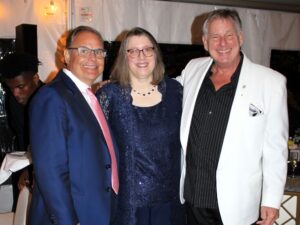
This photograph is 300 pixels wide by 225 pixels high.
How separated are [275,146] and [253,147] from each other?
0.11 m

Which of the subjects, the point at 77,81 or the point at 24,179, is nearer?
the point at 77,81

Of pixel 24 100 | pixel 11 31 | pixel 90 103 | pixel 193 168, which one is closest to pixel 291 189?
pixel 193 168

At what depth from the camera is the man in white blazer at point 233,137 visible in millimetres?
1699

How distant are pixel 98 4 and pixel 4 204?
2.27 m

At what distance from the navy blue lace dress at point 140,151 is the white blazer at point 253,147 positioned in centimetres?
29

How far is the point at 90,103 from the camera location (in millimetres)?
1663

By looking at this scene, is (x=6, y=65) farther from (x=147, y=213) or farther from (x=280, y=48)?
(x=280, y=48)

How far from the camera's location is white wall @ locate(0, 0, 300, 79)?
3.60 m

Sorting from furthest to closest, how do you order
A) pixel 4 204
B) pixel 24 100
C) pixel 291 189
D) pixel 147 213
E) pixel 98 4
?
pixel 98 4, pixel 4 204, pixel 291 189, pixel 24 100, pixel 147 213

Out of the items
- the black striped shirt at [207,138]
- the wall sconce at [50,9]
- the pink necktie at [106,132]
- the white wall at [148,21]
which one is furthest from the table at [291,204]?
the wall sconce at [50,9]

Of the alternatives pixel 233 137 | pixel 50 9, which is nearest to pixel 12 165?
pixel 233 137

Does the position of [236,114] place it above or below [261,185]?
above

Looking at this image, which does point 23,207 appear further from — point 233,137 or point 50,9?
point 50,9

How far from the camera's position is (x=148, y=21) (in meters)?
4.13
